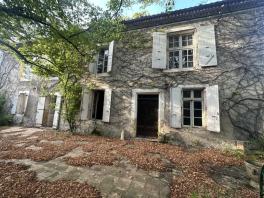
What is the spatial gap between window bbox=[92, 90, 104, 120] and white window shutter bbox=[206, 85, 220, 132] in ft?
17.3

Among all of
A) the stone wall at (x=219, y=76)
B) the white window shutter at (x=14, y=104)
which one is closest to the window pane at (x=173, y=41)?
the stone wall at (x=219, y=76)

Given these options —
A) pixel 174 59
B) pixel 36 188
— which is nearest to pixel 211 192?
pixel 36 188

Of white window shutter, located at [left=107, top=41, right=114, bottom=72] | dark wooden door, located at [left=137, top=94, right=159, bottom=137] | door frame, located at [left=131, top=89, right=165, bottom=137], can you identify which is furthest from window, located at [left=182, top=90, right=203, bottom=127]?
white window shutter, located at [left=107, top=41, right=114, bottom=72]

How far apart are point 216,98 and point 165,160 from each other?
10.9 feet

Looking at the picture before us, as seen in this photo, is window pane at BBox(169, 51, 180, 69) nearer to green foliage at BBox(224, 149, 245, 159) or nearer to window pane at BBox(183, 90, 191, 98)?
window pane at BBox(183, 90, 191, 98)

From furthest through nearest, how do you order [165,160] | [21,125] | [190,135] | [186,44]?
[21,125] → [186,44] → [190,135] → [165,160]

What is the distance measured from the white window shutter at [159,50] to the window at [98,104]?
3393 millimetres

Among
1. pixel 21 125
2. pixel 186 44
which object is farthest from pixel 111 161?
pixel 21 125

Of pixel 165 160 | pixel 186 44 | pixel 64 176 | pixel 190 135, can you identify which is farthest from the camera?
pixel 186 44

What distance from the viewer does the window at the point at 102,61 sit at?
891 centimetres

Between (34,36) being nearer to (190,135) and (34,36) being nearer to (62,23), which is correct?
(62,23)

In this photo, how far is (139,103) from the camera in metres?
8.18

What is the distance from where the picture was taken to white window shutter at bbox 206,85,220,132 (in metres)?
5.94

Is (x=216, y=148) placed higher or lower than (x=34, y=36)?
lower
